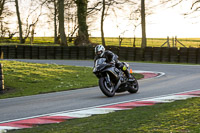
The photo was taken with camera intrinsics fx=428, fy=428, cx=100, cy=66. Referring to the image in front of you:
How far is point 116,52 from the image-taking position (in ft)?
114

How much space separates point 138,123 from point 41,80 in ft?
38.8

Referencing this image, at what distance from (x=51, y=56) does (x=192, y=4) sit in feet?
41.3

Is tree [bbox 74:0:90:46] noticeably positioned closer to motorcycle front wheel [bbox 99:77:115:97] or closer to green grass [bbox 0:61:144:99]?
green grass [bbox 0:61:144:99]

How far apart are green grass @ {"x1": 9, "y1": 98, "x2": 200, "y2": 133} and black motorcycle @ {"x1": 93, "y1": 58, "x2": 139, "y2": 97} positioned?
2868 mm

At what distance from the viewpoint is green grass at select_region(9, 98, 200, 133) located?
23.0 feet

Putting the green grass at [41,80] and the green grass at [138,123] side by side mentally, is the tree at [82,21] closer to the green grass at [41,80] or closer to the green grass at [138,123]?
the green grass at [41,80]

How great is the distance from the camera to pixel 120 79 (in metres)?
12.9

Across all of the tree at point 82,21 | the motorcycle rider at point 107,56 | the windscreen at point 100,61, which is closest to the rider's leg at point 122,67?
the motorcycle rider at point 107,56

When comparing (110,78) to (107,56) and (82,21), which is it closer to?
(107,56)

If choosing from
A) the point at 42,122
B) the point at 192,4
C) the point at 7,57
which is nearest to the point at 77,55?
the point at 7,57

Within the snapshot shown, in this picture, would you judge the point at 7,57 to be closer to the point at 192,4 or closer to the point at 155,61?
the point at 155,61

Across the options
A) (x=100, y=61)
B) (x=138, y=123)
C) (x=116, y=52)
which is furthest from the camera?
(x=116, y=52)

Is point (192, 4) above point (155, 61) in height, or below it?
above

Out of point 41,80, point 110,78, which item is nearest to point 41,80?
point 41,80
